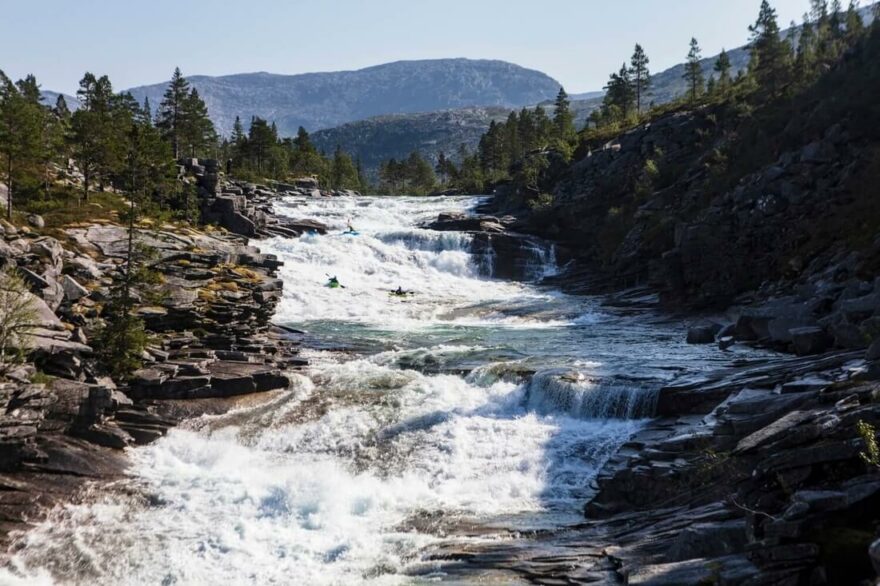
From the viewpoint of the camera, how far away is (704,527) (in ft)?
45.2

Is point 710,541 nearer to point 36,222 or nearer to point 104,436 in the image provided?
point 104,436

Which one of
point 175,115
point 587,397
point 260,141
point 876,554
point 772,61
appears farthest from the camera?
point 260,141

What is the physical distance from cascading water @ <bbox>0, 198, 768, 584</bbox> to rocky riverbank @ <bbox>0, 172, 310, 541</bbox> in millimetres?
1201

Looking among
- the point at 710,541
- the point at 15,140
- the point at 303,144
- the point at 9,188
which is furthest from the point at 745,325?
the point at 303,144

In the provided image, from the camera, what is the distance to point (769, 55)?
81375mm

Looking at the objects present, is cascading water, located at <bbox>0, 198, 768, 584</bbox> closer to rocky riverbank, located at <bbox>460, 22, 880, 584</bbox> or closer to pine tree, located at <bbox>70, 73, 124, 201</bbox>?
rocky riverbank, located at <bbox>460, 22, 880, 584</bbox>

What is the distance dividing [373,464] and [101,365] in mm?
11450

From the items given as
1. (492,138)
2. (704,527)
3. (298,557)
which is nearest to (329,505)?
(298,557)

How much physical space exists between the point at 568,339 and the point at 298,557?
24202 mm

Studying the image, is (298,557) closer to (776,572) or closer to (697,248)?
(776,572)

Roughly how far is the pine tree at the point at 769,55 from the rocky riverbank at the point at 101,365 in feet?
176

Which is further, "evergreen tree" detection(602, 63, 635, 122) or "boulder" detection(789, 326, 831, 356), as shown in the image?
"evergreen tree" detection(602, 63, 635, 122)

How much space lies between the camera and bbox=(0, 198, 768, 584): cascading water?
18453mm

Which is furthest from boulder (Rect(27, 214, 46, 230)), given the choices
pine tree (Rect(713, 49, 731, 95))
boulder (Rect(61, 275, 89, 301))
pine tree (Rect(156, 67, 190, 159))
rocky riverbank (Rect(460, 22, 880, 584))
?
pine tree (Rect(713, 49, 731, 95))
